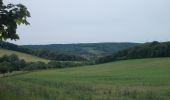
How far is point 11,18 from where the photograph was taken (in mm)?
13172

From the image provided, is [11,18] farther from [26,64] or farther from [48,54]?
[48,54]

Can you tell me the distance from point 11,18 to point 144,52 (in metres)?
89.9

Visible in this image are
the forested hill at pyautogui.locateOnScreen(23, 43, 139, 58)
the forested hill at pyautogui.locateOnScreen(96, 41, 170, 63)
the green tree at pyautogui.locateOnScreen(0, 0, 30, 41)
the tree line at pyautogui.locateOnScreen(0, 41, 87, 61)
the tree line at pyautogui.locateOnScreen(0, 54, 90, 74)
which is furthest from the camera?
the forested hill at pyautogui.locateOnScreen(23, 43, 139, 58)

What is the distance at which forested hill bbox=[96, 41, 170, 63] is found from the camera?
3782 inches

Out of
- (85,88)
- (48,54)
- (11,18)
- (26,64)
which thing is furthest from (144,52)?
(11,18)

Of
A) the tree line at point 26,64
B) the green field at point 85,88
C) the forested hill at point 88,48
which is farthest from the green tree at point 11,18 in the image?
the forested hill at point 88,48

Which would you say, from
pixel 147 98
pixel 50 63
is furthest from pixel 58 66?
pixel 147 98

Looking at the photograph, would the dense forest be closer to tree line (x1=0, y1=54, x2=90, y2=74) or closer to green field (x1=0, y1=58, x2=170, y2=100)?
tree line (x1=0, y1=54, x2=90, y2=74)

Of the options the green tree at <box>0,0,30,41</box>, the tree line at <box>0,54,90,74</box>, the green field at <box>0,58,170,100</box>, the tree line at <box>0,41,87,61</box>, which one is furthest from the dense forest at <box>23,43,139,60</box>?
the green tree at <box>0,0,30,41</box>

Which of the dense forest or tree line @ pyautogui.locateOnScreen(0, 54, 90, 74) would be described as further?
the dense forest

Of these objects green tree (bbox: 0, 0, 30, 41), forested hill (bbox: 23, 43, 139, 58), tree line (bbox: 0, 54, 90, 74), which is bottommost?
tree line (bbox: 0, 54, 90, 74)

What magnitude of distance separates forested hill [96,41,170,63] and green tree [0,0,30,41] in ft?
275

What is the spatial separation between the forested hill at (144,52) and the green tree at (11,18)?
3297 inches

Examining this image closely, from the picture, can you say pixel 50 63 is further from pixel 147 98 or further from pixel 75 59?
pixel 147 98
